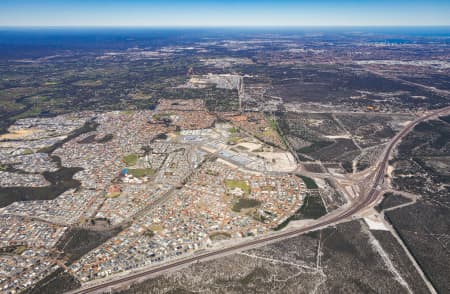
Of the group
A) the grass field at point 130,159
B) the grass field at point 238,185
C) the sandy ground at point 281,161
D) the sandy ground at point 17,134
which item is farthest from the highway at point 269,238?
the sandy ground at point 17,134

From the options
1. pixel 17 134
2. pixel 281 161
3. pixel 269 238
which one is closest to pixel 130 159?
pixel 281 161

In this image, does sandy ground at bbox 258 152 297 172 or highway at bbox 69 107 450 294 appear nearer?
highway at bbox 69 107 450 294

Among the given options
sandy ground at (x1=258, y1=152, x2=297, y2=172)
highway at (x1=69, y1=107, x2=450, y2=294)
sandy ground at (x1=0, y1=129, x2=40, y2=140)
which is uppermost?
sandy ground at (x1=0, y1=129, x2=40, y2=140)

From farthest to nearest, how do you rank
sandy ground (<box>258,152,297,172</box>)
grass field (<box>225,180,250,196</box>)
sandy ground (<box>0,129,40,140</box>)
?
sandy ground (<box>0,129,40,140</box>)
sandy ground (<box>258,152,297,172</box>)
grass field (<box>225,180,250,196</box>)

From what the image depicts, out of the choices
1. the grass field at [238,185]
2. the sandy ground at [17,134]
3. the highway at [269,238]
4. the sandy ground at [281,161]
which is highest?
the sandy ground at [17,134]

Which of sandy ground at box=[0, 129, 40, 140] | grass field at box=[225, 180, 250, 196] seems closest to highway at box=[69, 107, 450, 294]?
grass field at box=[225, 180, 250, 196]

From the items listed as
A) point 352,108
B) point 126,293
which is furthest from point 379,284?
point 352,108

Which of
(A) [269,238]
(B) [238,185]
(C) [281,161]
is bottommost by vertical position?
(A) [269,238]

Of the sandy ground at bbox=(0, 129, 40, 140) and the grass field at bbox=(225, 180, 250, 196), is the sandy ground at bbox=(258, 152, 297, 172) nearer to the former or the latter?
the grass field at bbox=(225, 180, 250, 196)

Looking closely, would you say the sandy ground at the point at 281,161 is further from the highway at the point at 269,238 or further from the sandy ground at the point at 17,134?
the sandy ground at the point at 17,134

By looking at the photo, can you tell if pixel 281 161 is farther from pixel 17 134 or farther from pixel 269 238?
pixel 17 134

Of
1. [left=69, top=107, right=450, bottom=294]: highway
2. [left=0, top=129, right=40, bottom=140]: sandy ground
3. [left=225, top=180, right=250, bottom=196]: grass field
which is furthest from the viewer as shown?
[left=0, top=129, right=40, bottom=140]: sandy ground

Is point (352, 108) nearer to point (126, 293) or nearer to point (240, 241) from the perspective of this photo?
point (240, 241)
